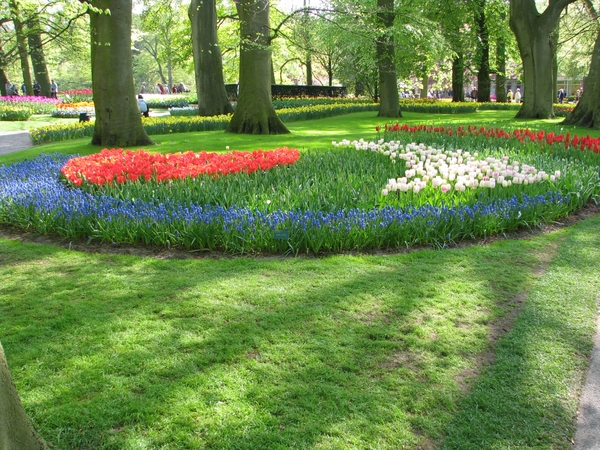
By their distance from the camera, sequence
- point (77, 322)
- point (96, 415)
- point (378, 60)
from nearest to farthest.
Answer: point (96, 415) → point (77, 322) → point (378, 60)

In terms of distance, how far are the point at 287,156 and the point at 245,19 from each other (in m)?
7.40

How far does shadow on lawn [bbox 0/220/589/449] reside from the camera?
256 cm

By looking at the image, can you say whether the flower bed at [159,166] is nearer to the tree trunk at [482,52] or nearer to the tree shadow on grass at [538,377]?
the tree shadow on grass at [538,377]

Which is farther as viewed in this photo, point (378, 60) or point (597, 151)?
point (378, 60)

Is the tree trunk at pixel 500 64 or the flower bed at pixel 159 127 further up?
the tree trunk at pixel 500 64

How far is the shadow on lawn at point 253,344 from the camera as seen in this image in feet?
8.39

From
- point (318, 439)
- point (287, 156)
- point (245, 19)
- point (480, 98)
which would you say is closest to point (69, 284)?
point (318, 439)

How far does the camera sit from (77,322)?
12.0 ft

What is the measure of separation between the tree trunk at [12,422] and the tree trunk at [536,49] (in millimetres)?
19524

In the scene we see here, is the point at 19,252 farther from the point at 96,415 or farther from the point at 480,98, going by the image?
the point at 480,98

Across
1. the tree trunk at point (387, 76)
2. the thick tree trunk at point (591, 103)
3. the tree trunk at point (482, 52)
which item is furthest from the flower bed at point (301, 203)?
the tree trunk at point (482, 52)

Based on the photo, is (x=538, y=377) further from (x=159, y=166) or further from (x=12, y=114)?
(x=12, y=114)

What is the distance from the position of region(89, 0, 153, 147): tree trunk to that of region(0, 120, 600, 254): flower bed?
378 centimetres

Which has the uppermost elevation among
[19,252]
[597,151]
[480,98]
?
[480,98]
